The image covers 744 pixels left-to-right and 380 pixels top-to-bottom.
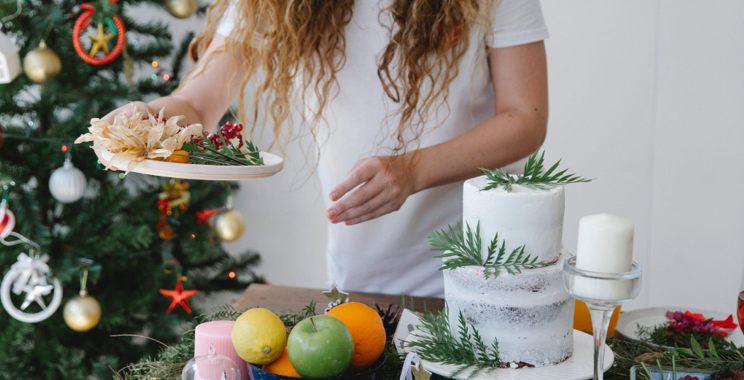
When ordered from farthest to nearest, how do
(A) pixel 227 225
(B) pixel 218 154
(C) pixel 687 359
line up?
(A) pixel 227 225 < (B) pixel 218 154 < (C) pixel 687 359

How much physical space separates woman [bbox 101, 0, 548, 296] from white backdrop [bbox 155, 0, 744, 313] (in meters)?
1.21

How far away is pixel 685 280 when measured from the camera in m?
2.50

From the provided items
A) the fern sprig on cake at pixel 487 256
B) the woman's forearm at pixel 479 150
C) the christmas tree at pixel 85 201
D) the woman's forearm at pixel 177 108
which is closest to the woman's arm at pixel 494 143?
the woman's forearm at pixel 479 150

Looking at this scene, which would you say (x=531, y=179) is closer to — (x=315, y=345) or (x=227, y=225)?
(x=315, y=345)

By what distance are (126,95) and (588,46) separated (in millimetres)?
1638

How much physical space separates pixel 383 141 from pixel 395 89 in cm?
14

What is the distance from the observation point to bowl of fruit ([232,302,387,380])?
0.70 m

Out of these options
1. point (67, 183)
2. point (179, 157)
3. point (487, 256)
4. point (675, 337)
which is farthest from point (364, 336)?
point (67, 183)

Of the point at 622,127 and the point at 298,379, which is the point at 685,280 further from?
the point at 298,379

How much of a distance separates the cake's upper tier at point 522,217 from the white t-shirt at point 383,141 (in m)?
0.58

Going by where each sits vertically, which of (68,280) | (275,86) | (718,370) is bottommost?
(68,280)

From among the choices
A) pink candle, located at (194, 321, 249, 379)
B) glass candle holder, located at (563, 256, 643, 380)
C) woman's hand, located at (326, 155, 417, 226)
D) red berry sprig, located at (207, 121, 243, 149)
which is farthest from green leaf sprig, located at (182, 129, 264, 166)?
glass candle holder, located at (563, 256, 643, 380)

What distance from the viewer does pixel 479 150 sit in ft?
3.98

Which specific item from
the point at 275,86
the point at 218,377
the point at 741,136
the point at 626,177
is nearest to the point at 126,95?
the point at 275,86
